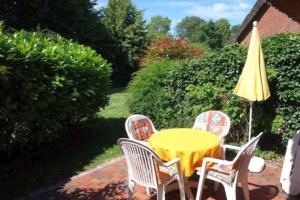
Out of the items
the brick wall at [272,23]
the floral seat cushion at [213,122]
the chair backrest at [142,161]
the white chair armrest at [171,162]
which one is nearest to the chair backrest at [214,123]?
the floral seat cushion at [213,122]

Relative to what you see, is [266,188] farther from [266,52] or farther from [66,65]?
[66,65]

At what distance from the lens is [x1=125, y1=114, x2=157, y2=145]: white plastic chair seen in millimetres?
6572

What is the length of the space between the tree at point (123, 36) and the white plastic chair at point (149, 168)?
19.7m

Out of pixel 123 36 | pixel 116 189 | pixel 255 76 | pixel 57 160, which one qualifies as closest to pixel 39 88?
pixel 57 160

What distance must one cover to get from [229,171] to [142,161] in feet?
4.29

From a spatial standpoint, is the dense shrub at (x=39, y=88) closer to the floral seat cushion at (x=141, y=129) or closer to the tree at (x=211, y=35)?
the floral seat cushion at (x=141, y=129)

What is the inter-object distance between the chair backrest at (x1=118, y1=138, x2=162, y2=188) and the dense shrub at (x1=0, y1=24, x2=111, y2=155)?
7.76 feet

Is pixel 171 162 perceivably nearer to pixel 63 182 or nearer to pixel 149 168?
pixel 149 168

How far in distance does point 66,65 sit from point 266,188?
480 cm

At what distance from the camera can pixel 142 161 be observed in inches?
200

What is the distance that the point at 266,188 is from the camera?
20.9 feet

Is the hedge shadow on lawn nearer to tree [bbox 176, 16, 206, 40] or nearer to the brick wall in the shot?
the brick wall

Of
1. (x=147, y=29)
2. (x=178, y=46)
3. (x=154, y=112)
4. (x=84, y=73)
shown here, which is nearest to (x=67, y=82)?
(x=84, y=73)

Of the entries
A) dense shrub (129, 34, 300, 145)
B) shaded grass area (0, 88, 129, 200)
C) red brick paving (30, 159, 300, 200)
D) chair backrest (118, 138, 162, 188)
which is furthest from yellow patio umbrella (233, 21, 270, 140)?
shaded grass area (0, 88, 129, 200)
